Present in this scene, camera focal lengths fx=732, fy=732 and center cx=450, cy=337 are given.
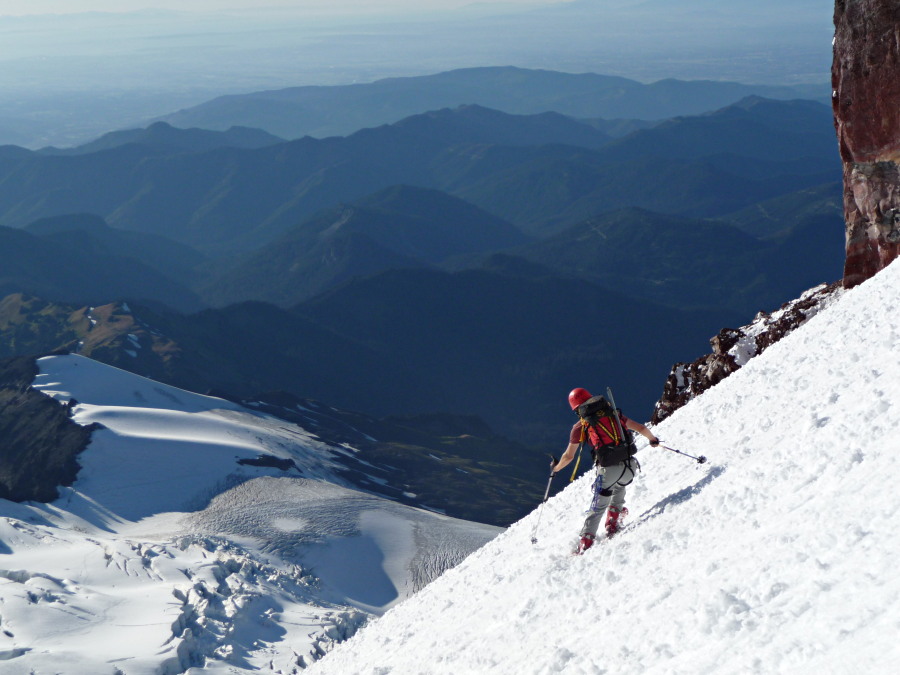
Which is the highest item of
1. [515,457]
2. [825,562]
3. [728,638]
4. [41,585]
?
[825,562]

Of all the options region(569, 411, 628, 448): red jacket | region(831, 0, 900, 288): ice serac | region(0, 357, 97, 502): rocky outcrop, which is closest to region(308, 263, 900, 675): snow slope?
region(569, 411, 628, 448): red jacket

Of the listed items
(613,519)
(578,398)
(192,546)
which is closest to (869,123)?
(578,398)

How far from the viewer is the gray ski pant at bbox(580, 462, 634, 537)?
1407cm

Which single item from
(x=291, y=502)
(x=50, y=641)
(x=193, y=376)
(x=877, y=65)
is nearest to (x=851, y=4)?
(x=877, y=65)

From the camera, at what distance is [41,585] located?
42.1 metres

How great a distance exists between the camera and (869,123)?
28156 mm

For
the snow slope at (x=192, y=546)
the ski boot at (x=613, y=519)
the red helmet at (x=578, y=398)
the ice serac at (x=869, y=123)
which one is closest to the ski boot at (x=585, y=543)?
the ski boot at (x=613, y=519)

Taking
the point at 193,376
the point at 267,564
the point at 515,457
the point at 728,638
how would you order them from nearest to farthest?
the point at 728,638 → the point at 267,564 → the point at 515,457 → the point at 193,376

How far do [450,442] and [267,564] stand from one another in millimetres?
71527

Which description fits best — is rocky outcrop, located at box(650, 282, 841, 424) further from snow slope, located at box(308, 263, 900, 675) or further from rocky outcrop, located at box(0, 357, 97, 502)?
rocky outcrop, located at box(0, 357, 97, 502)

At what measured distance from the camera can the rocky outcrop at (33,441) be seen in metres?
74.9

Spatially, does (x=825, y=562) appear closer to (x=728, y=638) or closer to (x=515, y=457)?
(x=728, y=638)

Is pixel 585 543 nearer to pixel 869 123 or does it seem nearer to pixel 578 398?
pixel 578 398

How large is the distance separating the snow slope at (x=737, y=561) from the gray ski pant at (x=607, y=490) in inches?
22.5
